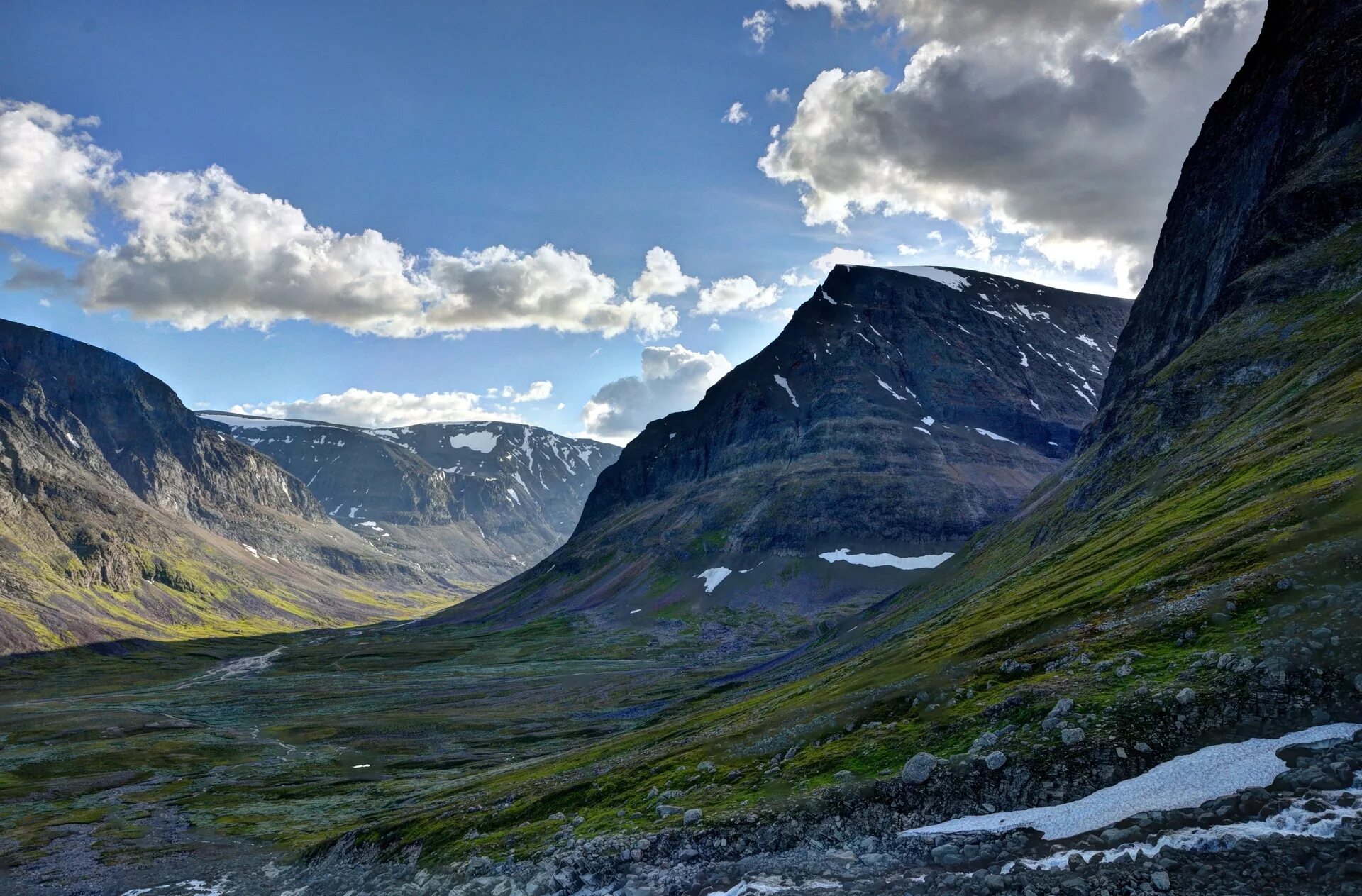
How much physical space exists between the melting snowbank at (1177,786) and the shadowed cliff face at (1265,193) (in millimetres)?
92480

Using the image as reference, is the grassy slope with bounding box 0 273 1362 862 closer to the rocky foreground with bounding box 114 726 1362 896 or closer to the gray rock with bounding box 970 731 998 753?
the gray rock with bounding box 970 731 998 753

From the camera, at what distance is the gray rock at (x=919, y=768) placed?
33281 millimetres

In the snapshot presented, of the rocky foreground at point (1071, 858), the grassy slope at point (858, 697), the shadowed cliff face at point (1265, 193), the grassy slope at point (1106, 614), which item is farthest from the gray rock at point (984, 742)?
the shadowed cliff face at point (1265, 193)

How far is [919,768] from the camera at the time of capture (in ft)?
110

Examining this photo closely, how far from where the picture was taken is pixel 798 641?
194 meters

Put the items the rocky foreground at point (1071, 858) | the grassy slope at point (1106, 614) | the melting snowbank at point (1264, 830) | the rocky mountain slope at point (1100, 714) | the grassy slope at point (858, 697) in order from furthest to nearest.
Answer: the grassy slope at point (858, 697) → the grassy slope at point (1106, 614) → the rocky mountain slope at point (1100, 714) → the melting snowbank at point (1264, 830) → the rocky foreground at point (1071, 858)

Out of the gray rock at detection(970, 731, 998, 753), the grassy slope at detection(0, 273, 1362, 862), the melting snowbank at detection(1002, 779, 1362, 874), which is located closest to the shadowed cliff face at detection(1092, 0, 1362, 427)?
the grassy slope at detection(0, 273, 1362, 862)

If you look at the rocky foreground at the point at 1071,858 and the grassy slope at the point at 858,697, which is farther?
the grassy slope at the point at 858,697

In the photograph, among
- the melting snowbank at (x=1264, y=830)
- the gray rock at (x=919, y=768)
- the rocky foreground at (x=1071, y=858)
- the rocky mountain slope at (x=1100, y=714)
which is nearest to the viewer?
the rocky foreground at (x=1071, y=858)

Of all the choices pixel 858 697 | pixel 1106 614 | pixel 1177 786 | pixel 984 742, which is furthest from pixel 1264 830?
pixel 858 697

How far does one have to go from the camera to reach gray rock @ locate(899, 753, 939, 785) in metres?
33.3

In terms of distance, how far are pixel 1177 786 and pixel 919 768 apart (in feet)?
32.2

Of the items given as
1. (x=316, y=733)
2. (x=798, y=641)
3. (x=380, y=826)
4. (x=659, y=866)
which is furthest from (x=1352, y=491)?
(x=798, y=641)

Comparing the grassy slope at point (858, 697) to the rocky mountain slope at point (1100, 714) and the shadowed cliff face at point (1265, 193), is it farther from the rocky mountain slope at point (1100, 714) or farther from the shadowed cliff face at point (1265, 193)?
the shadowed cliff face at point (1265, 193)
